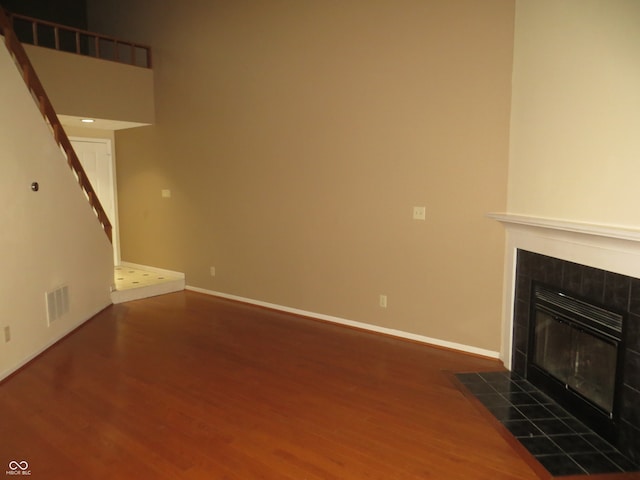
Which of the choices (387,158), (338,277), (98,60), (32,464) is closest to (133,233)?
(98,60)

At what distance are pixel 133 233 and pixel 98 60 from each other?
102 inches

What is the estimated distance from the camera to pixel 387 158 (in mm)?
4492

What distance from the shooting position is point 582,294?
299 cm

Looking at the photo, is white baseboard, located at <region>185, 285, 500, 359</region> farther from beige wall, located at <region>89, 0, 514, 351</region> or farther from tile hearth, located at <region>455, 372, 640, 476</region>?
tile hearth, located at <region>455, 372, 640, 476</region>

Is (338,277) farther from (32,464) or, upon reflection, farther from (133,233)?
(133,233)

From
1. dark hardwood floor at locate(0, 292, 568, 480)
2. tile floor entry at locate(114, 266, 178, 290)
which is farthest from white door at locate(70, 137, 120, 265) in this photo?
dark hardwood floor at locate(0, 292, 568, 480)

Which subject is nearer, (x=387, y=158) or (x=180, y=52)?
(x=387, y=158)

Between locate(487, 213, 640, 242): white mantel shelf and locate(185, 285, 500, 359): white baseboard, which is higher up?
locate(487, 213, 640, 242): white mantel shelf

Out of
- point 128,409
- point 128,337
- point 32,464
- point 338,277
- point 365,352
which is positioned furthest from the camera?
point 338,277

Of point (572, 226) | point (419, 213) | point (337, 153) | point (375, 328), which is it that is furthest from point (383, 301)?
point (572, 226)

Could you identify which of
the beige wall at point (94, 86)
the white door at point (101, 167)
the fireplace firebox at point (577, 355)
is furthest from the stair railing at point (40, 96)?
the fireplace firebox at point (577, 355)

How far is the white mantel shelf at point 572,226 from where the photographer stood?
7.92ft

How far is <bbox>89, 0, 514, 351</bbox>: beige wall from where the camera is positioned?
399cm

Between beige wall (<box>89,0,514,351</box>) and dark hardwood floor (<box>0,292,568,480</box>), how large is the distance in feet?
2.18
